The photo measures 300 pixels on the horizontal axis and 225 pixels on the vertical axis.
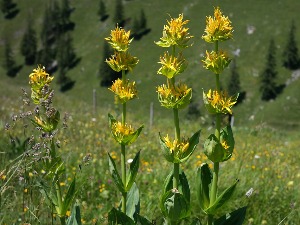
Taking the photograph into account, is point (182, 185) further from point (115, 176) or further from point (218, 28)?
point (218, 28)

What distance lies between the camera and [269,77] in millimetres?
119375

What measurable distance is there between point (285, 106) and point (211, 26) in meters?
118

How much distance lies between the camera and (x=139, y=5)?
16350 centimetres

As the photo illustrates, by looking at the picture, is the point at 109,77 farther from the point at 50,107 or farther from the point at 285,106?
the point at 50,107

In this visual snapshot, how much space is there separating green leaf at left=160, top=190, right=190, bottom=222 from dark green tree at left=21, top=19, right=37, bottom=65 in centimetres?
17027

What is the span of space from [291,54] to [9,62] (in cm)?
10501

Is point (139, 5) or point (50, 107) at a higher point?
point (50, 107)

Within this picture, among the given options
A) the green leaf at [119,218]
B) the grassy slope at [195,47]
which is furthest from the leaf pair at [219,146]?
the grassy slope at [195,47]

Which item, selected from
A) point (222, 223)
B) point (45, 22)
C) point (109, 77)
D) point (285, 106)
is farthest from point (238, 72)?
point (222, 223)

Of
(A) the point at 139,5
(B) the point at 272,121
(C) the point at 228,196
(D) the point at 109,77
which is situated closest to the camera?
(C) the point at 228,196

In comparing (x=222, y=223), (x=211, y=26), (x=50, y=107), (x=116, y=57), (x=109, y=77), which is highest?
(x=211, y=26)

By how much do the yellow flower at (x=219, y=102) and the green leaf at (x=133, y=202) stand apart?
102 cm

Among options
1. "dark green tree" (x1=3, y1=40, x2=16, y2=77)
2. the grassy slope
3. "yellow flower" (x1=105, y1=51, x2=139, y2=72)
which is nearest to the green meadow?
the grassy slope

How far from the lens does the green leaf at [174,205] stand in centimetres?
305
